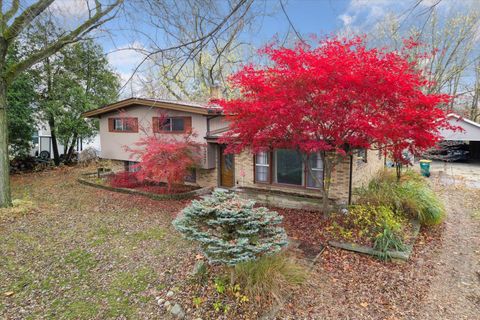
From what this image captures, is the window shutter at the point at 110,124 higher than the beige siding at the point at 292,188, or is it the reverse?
the window shutter at the point at 110,124

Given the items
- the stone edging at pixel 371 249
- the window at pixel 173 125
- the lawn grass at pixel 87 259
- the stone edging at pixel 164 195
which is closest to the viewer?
the lawn grass at pixel 87 259

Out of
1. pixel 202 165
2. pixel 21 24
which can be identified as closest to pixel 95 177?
pixel 202 165

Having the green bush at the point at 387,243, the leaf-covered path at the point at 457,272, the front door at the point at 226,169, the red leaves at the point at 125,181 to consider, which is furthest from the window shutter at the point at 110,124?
the leaf-covered path at the point at 457,272

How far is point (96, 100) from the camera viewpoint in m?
17.4

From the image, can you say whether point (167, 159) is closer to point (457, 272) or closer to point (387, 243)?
point (387, 243)

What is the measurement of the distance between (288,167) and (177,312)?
668 centimetres

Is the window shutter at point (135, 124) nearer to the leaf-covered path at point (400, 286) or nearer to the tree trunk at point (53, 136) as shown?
the tree trunk at point (53, 136)

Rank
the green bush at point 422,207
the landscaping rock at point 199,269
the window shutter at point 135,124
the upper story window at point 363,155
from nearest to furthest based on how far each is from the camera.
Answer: the landscaping rock at point 199,269, the green bush at point 422,207, the upper story window at point 363,155, the window shutter at point 135,124

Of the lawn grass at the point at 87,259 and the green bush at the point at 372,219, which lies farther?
the green bush at the point at 372,219

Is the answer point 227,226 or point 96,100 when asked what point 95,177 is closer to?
point 96,100

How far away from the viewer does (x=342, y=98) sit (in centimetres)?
586

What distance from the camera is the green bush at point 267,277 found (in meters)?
4.11

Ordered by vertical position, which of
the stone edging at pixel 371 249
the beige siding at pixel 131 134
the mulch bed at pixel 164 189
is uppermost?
the beige siding at pixel 131 134

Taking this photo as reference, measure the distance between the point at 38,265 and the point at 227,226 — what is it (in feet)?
13.3
